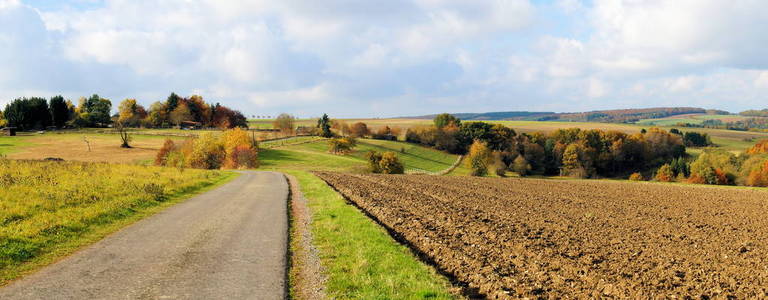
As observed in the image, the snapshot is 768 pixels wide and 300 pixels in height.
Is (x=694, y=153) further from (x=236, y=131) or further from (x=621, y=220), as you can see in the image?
(x=621, y=220)

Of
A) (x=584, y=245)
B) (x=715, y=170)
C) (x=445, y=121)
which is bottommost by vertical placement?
(x=715, y=170)

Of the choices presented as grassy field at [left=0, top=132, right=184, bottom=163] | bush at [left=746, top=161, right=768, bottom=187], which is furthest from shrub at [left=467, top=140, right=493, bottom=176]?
grassy field at [left=0, top=132, right=184, bottom=163]

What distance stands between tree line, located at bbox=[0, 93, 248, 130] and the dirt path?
13294 cm

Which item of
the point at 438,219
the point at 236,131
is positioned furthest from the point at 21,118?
the point at 438,219

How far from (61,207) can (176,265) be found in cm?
1086

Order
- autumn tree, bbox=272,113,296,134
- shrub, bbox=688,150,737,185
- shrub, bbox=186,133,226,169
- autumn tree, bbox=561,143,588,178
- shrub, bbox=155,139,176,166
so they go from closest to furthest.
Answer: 1. shrub, bbox=155,139,176,166
2. shrub, bbox=186,133,226,169
3. shrub, bbox=688,150,737,185
4. autumn tree, bbox=561,143,588,178
5. autumn tree, bbox=272,113,296,134

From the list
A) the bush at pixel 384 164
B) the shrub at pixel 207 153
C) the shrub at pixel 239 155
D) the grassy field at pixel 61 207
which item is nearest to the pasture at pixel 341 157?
the bush at pixel 384 164

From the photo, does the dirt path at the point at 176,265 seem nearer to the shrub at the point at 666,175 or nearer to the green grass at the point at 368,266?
the green grass at the point at 368,266

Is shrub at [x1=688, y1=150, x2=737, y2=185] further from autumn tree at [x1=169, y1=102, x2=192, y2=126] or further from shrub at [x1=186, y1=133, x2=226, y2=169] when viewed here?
autumn tree at [x1=169, y1=102, x2=192, y2=126]

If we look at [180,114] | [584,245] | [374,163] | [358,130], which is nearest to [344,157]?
[374,163]

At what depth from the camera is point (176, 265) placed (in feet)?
36.1

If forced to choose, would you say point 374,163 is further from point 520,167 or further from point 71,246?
point 71,246

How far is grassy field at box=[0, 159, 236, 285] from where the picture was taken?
12.1m

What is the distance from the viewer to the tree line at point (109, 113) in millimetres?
126938
